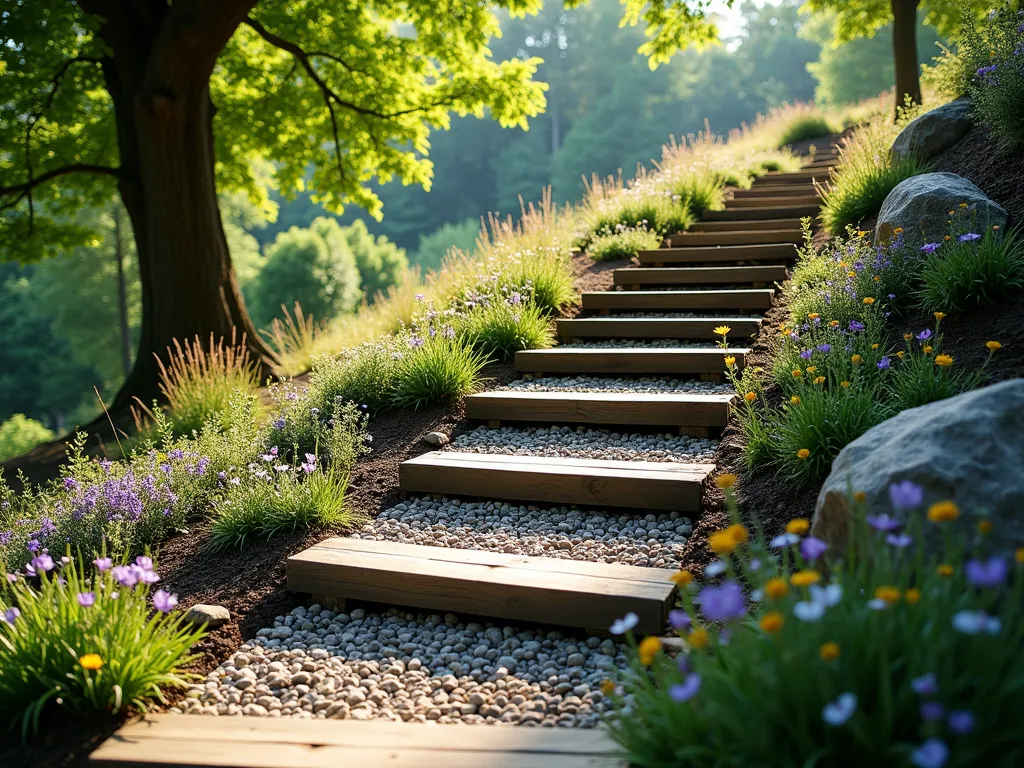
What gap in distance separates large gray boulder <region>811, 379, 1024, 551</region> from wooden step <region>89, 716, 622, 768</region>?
3.05 feet

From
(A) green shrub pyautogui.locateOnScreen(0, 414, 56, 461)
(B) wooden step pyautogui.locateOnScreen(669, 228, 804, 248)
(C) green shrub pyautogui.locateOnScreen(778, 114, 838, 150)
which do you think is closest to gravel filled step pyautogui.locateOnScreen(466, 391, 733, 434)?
(B) wooden step pyautogui.locateOnScreen(669, 228, 804, 248)

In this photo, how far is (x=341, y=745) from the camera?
2174 mm

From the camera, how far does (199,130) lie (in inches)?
285

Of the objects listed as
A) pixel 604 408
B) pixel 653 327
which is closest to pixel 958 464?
pixel 604 408

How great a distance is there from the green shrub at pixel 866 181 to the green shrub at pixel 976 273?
1887 mm

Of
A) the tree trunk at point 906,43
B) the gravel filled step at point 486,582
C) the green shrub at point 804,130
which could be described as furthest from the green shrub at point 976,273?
the green shrub at point 804,130

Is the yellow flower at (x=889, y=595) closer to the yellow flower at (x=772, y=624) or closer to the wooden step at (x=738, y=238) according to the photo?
the yellow flower at (x=772, y=624)

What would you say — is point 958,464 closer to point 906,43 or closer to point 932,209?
point 932,209

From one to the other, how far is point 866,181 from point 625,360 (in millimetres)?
2694

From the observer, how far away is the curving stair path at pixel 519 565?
220 centimetres

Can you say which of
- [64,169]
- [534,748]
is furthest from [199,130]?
[534,748]

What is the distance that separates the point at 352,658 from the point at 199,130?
5994 millimetres

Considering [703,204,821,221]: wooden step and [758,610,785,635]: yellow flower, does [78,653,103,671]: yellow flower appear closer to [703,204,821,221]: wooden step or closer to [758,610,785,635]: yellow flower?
[758,610,785,635]: yellow flower

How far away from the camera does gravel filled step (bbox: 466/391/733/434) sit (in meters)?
4.26
